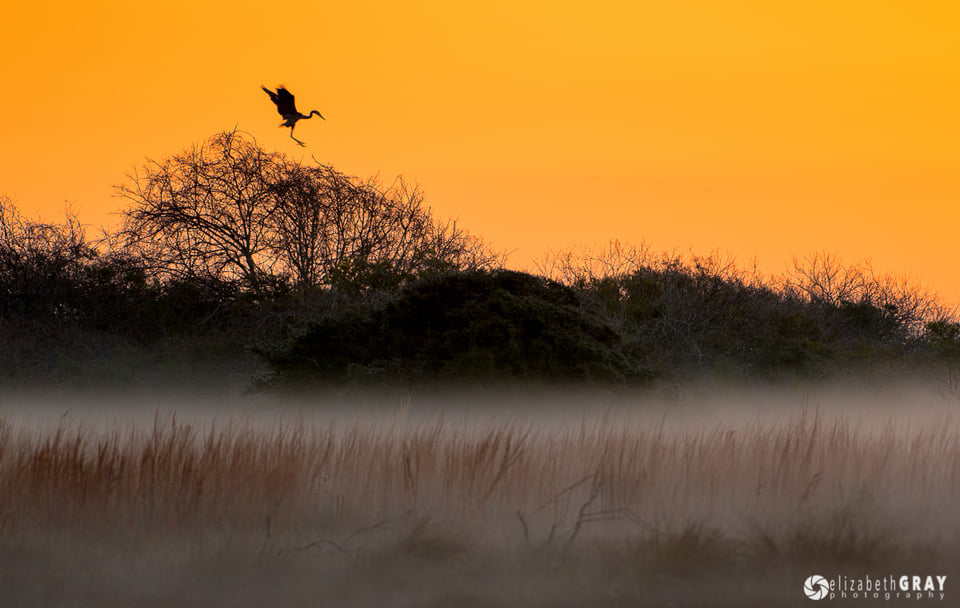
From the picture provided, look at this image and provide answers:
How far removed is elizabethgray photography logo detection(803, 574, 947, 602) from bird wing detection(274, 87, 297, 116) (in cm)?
1492

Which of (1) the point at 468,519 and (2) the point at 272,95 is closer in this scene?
(1) the point at 468,519

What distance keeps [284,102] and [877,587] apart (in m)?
15.3

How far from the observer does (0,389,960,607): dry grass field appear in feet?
22.5

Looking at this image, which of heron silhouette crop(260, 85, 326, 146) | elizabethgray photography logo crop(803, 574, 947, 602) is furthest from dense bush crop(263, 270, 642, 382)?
elizabethgray photography logo crop(803, 574, 947, 602)

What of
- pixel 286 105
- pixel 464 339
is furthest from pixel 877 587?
pixel 286 105

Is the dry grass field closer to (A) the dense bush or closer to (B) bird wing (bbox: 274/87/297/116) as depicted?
(A) the dense bush

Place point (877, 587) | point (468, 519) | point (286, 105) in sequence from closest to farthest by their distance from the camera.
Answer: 1. point (877, 587)
2. point (468, 519)
3. point (286, 105)

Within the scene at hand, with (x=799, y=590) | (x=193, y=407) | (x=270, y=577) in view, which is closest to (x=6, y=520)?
(x=270, y=577)

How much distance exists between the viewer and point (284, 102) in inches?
784

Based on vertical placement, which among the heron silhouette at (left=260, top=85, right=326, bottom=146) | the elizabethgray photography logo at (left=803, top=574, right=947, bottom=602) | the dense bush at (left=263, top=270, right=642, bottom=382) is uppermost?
the heron silhouette at (left=260, top=85, right=326, bottom=146)

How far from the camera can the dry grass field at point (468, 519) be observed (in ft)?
22.5

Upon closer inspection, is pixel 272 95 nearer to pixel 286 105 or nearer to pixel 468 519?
pixel 286 105

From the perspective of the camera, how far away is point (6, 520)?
7.75m

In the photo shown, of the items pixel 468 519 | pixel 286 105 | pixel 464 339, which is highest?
pixel 286 105
